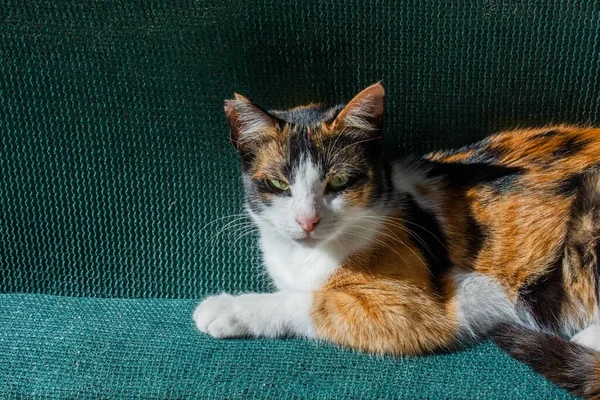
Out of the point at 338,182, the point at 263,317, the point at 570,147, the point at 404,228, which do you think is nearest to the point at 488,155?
the point at 570,147

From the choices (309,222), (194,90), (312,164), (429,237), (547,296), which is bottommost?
(547,296)

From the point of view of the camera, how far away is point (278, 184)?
1510mm

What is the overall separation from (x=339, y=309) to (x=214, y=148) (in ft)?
2.07

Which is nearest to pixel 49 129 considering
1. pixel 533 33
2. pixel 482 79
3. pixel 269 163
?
pixel 269 163

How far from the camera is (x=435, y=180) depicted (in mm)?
1706

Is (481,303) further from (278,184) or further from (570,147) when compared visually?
(278,184)

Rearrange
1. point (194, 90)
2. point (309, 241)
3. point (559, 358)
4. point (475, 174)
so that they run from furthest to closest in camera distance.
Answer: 1. point (194, 90)
2. point (475, 174)
3. point (309, 241)
4. point (559, 358)

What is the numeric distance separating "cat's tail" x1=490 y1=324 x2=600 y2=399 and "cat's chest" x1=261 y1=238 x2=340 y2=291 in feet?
1.42

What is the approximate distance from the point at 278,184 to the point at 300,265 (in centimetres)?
23

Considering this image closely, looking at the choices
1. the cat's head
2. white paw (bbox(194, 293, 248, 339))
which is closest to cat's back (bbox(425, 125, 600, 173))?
the cat's head

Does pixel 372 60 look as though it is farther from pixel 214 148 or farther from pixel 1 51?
pixel 1 51

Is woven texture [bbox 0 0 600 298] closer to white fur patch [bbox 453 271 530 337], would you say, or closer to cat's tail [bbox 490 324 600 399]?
white fur patch [bbox 453 271 530 337]

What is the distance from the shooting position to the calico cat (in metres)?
1.49

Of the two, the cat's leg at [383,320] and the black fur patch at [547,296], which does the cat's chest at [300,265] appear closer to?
the cat's leg at [383,320]
